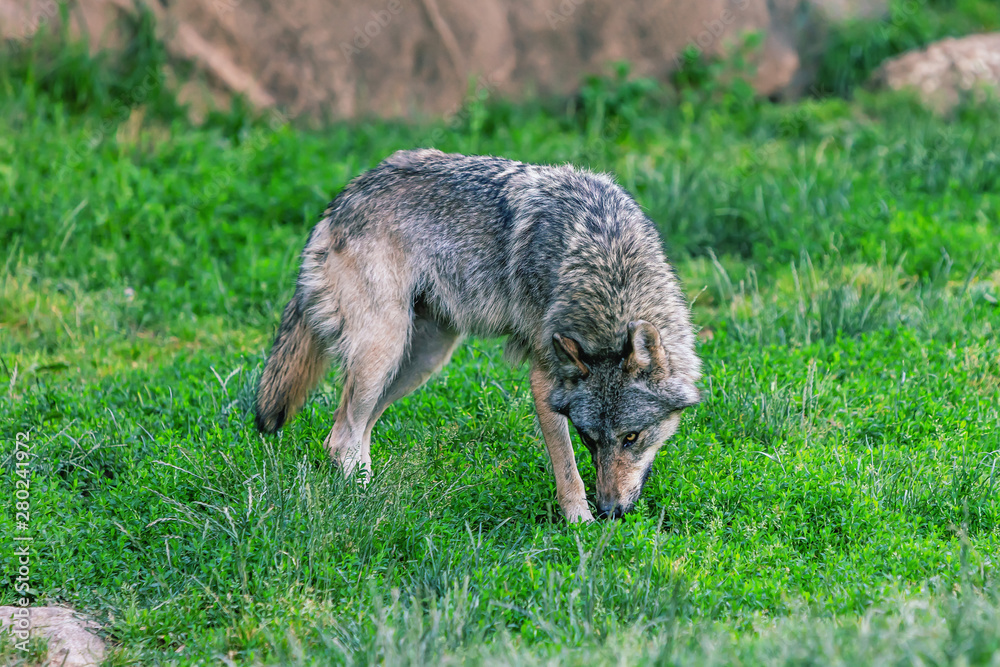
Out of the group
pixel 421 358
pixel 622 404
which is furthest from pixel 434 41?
pixel 622 404

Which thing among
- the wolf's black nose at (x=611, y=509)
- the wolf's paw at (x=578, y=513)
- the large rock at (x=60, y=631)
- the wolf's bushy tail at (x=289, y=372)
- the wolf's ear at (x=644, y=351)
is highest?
the wolf's ear at (x=644, y=351)

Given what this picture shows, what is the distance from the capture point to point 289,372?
16.3ft

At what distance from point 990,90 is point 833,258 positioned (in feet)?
13.6

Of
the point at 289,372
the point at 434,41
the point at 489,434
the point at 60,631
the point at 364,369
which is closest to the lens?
the point at 60,631

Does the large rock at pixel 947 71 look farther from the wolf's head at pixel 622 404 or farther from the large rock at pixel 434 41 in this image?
the wolf's head at pixel 622 404

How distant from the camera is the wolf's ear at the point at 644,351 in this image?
413 cm

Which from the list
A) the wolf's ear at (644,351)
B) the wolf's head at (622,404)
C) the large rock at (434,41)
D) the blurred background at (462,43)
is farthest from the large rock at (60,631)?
the large rock at (434,41)

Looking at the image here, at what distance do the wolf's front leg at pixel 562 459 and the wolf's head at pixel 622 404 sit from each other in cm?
17

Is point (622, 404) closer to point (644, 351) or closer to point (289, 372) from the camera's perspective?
point (644, 351)

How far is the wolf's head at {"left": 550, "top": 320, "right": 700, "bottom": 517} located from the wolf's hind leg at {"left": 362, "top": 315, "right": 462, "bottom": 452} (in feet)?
3.44

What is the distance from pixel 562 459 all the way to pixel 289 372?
1.51 meters

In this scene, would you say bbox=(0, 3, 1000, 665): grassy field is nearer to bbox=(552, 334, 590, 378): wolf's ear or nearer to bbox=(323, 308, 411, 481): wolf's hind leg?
bbox=(323, 308, 411, 481): wolf's hind leg

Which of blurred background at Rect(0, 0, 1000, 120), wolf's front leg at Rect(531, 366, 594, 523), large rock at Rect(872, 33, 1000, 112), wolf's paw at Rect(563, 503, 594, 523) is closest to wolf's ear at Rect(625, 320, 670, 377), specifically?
wolf's front leg at Rect(531, 366, 594, 523)

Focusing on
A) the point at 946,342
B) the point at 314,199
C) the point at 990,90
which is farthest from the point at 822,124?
the point at 314,199
